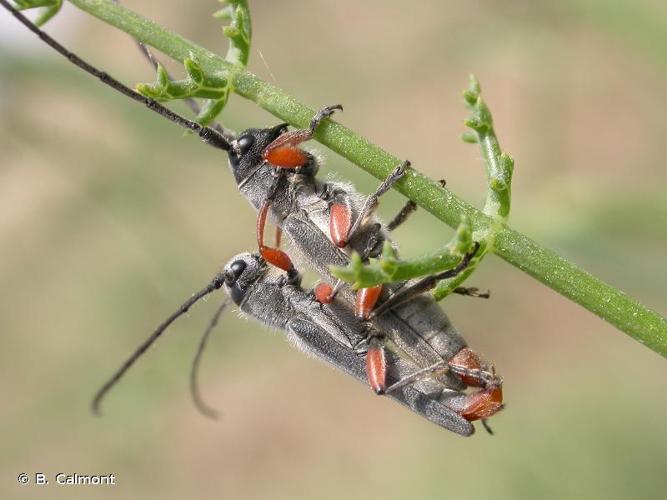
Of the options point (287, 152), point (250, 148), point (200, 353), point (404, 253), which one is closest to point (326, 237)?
point (287, 152)

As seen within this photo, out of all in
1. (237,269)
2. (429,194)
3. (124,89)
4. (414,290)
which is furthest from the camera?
(237,269)

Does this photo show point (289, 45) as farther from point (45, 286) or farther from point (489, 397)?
point (489, 397)

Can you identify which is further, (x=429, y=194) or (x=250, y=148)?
(x=250, y=148)

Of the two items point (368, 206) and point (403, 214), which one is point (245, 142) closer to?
point (368, 206)

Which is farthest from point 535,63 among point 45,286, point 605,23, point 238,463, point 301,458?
point 45,286

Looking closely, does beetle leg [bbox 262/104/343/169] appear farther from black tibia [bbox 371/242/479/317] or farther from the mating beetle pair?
black tibia [bbox 371/242/479/317]

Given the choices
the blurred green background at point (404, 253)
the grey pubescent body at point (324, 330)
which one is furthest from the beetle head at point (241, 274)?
the blurred green background at point (404, 253)

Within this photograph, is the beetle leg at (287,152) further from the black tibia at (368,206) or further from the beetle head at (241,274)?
the beetle head at (241,274)
